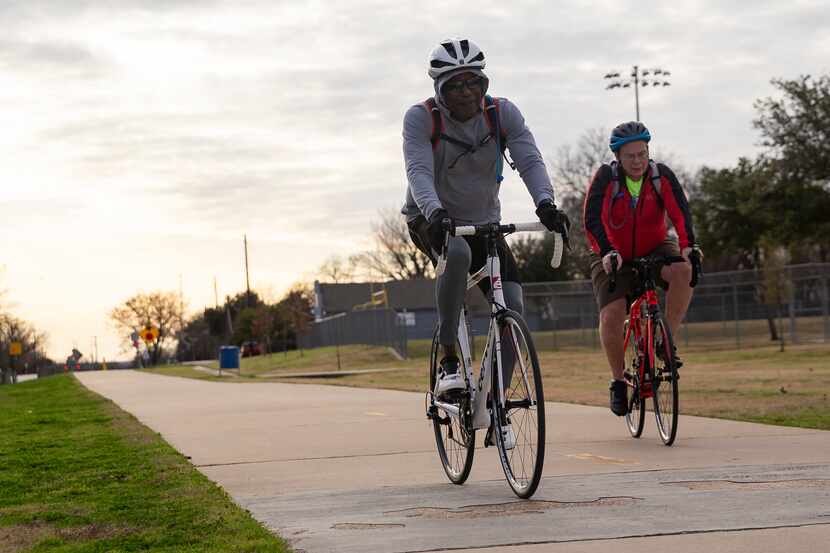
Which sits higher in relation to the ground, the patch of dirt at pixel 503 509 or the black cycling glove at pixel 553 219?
the black cycling glove at pixel 553 219

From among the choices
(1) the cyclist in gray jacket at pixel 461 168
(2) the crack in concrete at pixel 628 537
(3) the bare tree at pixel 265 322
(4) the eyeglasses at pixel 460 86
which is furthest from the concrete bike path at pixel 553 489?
(3) the bare tree at pixel 265 322

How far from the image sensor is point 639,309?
7.82 metres

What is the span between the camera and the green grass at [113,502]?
15.2 feet

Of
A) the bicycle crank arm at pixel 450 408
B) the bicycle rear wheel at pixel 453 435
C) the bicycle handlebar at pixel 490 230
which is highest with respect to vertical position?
the bicycle handlebar at pixel 490 230

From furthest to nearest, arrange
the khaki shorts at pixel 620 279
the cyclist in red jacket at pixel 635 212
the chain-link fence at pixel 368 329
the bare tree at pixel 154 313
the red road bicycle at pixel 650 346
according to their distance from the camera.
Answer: the bare tree at pixel 154 313 < the chain-link fence at pixel 368 329 < the khaki shorts at pixel 620 279 < the cyclist in red jacket at pixel 635 212 < the red road bicycle at pixel 650 346

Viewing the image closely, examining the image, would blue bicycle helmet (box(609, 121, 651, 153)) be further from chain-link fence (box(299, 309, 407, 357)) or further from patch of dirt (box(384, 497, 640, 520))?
chain-link fence (box(299, 309, 407, 357))

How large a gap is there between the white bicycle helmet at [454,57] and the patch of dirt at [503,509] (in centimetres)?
199

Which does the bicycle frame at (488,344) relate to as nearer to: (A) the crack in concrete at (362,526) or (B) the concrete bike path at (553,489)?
(B) the concrete bike path at (553,489)

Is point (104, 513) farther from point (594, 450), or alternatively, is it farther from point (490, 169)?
point (594, 450)

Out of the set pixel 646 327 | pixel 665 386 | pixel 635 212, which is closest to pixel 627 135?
pixel 635 212

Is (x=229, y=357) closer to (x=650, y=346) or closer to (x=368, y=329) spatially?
(x=368, y=329)

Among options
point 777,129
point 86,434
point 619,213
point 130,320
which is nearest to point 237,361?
point 777,129

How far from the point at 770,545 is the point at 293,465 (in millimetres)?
3650

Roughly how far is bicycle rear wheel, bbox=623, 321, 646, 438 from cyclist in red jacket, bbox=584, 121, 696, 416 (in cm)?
6
